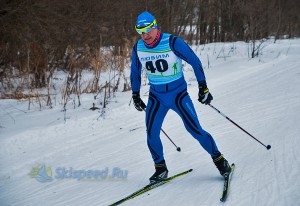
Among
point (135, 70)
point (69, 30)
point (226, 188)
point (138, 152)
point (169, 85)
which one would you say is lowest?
point (138, 152)

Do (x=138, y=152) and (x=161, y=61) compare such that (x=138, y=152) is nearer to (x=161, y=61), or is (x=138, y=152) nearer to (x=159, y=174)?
(x=159, y=174)

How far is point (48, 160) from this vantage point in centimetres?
435

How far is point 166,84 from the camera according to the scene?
3.37 metres

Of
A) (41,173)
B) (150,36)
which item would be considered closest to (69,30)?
(41,173)

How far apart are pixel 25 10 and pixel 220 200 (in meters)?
6.18

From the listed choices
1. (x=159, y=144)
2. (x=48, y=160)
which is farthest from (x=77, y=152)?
(x=159, y=144)

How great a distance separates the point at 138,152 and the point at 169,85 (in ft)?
5.03

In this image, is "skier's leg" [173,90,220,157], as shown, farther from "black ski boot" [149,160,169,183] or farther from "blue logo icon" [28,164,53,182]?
"blue logo icon" [28,164,53,182]

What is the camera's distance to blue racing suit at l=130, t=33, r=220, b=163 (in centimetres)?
329

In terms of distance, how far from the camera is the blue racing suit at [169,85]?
3289mm

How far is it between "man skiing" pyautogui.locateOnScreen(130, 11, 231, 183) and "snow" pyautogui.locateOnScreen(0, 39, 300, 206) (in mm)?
358

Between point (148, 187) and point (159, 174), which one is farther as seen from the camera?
point (159, 174)

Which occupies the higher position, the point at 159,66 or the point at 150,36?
the point at 150,36

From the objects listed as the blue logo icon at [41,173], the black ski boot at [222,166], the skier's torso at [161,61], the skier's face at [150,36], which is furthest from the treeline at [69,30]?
the black ski boot at [222,166]
